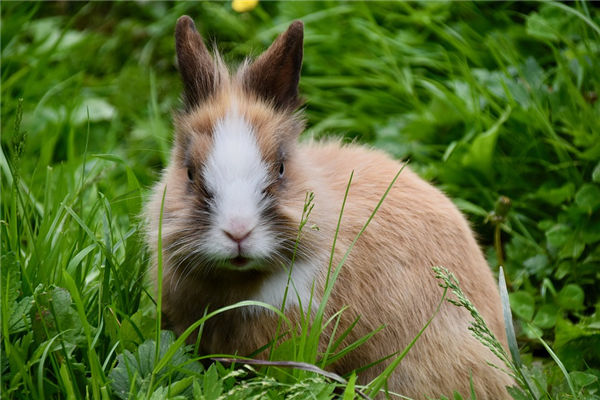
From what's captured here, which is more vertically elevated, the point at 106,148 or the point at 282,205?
the point at 282,205

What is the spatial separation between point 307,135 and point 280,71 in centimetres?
190

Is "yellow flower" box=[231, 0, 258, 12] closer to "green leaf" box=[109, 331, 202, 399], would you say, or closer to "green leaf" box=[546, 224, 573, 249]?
"green leaf" box=[546, 224, 573, 249]

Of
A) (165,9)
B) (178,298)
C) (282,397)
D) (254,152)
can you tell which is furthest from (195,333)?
(165,9)

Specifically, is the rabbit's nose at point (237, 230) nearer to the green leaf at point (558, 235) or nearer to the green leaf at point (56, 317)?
the green leaf at point (56, 317)

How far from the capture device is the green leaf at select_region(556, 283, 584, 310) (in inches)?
153

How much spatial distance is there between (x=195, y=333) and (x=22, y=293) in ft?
2.27

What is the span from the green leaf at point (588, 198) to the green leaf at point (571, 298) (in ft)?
1.45

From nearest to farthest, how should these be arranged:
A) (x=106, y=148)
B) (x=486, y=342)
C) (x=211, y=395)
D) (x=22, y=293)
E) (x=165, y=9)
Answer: (x=211, y=395) < (x=486, y=342) < (x=22, y=293) < (x=106, y=148) < (x=165, y=9)

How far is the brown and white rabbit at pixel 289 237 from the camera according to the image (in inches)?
112

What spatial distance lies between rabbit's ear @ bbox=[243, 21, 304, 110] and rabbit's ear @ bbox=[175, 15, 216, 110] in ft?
0.50

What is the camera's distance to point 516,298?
12.9ft

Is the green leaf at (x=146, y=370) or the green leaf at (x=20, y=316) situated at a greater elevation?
the green leaf at (x=20, y=316)

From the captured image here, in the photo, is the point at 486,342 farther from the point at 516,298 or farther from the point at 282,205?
the point at 516,298

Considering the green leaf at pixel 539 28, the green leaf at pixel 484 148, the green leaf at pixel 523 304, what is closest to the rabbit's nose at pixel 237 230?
the green leaf at pixel 523 304
